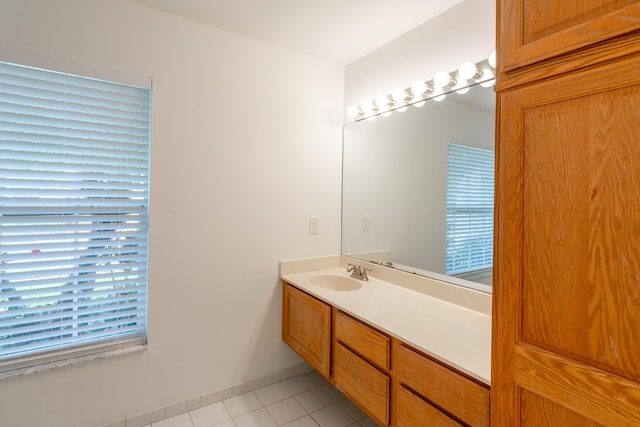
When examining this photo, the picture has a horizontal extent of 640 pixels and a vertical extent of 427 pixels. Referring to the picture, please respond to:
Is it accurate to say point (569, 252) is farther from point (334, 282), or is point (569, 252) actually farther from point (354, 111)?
point (354, 111)

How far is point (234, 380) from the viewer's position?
207 centimetres

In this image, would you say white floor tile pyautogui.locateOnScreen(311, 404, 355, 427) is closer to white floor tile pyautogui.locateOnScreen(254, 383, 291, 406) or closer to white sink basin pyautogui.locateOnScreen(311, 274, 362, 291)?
white floor tile pyautogui.locateOnScreen(254, 383, 291, 406)

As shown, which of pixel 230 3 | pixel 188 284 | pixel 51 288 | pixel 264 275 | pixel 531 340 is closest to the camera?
pixel 531 340

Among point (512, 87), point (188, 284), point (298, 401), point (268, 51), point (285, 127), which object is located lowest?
point (298, 401)

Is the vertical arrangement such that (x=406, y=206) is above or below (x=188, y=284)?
above

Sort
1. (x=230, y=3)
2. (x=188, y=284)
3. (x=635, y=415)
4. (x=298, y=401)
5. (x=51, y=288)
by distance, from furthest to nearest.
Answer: (x=298, y=401)
(x=188, y=284)
(x=230, y=3)
(x=51, y=288)
(x=635, y=415)

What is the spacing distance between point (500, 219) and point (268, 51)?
1891 millimetres

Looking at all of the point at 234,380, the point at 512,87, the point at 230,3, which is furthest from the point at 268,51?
the point at 234,380

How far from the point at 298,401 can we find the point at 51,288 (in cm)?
156

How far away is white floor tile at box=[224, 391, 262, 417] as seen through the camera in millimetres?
1907

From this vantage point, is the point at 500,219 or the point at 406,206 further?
the point at 406,206

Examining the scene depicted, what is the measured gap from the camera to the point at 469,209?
5.57 feet

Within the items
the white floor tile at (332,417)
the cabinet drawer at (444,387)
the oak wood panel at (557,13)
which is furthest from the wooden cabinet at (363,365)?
the oak wood panel at (557,13)

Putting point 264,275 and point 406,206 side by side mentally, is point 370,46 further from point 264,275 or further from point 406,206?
point 264,275
